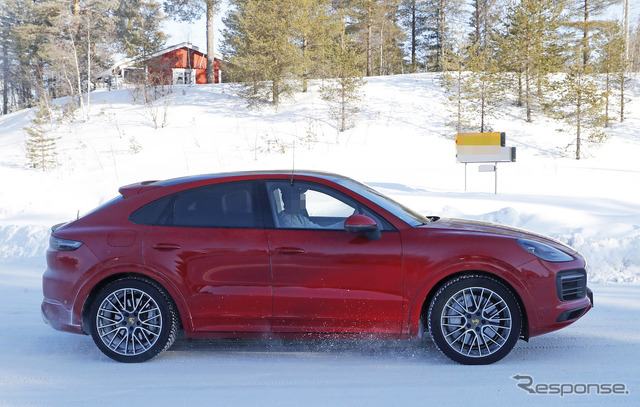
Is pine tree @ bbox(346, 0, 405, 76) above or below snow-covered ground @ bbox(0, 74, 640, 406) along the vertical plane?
above

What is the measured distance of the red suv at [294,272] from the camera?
14.6 ft

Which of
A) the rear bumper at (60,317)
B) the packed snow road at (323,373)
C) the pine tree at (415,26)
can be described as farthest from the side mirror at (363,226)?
the pine tree at (415,26)

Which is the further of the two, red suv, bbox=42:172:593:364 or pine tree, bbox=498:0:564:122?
pine tree, bbox=498:0:564:122

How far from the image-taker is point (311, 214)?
4914 millimetres

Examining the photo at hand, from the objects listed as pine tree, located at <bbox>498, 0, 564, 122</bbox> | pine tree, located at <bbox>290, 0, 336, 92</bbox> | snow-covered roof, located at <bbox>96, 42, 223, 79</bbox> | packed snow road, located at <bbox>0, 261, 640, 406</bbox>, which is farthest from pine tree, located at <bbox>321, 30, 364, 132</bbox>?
packed snow road, located at <bbox>0, 261, 640, 406</bbox>

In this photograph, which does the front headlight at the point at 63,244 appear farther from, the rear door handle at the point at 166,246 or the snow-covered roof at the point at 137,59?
the snow-covered roof at the point at 137,59

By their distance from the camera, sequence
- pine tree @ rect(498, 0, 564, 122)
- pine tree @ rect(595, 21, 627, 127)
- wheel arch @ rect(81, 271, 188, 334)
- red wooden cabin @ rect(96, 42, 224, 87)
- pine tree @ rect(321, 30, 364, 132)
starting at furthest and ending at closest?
red wooden cabin @ rect(96, 42, 224, 87), pine tree @ rect(498, 0, 564, 122), pine tree @ rect(595, 21, 627, 127), pine tree @ rect(321, 30, 364, 132), wheel arch @ rect(81, 271, 188, 334)

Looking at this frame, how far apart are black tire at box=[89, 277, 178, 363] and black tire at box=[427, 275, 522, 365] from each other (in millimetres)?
2156

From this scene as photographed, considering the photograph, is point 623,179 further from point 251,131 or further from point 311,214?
point 311,214

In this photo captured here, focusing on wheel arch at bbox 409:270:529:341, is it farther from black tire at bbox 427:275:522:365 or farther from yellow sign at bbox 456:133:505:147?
yellow sign at bbox 456:133:505:147

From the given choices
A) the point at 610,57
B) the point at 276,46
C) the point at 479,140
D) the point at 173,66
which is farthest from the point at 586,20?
the point at 173,66

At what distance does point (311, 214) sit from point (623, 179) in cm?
1995

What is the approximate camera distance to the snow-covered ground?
414 cm

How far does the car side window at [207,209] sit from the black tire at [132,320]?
0.55 meters
